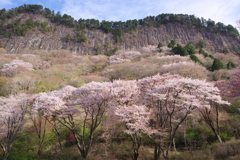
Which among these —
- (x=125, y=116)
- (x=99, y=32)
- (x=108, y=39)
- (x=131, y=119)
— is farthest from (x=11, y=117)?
(x=99, y=32)

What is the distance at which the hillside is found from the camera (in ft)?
175

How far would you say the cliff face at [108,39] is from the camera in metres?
52.3

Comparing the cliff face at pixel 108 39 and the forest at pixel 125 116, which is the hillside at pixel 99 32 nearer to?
the cliff face at pixel 108 39

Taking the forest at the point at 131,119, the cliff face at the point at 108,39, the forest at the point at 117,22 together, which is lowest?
the forest at the point at 131,119

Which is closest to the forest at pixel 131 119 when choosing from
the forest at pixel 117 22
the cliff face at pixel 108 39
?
the cliff face at pixel 108 39

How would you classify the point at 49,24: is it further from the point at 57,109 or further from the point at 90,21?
the point at 57,109

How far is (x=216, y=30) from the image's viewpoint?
60.6 m

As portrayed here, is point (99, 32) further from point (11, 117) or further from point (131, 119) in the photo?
point (131, 119)

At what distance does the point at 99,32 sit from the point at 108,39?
682 centimetres

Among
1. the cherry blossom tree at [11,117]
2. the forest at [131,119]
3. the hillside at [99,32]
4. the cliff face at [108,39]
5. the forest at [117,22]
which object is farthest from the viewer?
the forest at [117,22]

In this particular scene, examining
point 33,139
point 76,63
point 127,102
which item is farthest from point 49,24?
point 127,102

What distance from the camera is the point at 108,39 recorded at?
61375mm

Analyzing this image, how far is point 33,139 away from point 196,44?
57.8 meters

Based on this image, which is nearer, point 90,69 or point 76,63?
point 90,69
